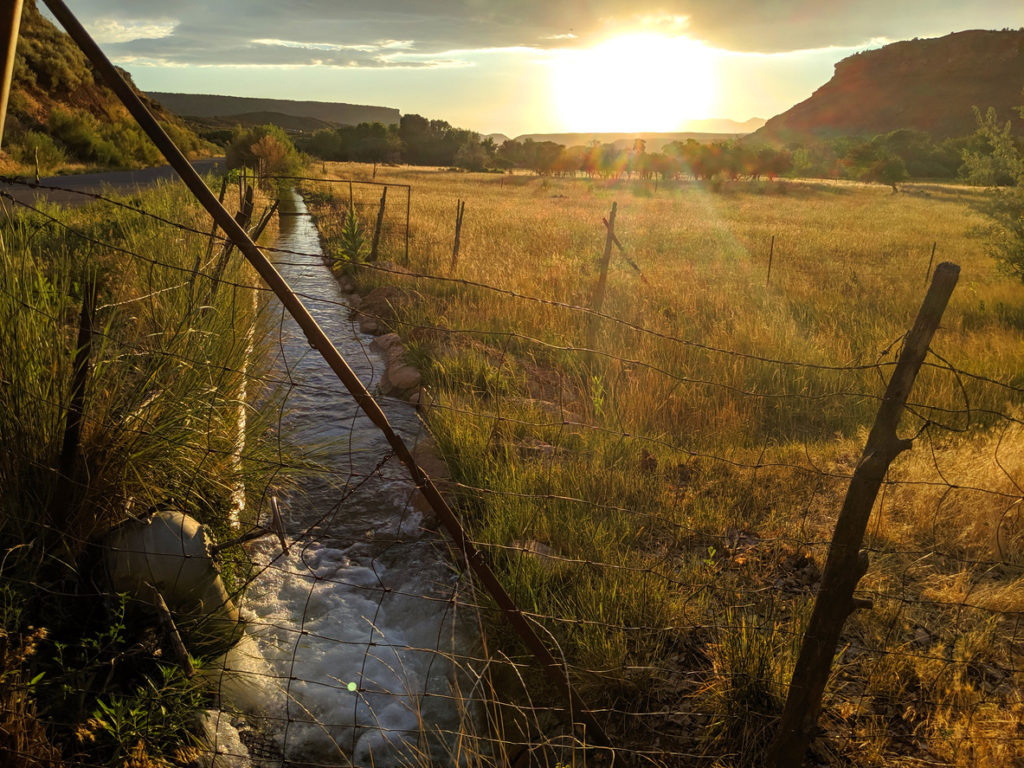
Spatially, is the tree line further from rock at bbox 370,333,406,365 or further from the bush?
rock at bbox 370,333,406,365

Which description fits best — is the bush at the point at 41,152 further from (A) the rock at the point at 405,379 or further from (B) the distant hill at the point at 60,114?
(A) the rock at the point at 405,379

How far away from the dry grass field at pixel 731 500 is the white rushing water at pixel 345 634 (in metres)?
0.47

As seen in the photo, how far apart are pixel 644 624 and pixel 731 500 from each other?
137cm

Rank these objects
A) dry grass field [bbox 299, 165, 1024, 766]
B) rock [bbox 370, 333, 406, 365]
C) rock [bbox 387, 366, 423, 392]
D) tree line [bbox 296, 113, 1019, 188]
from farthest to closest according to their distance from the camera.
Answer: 1. tree line [bbox 296, 113, 1019, 188]
2. rock [bbox 370, 333, 406, 365]
3. rock [bbox 387, 366, 423, 392]
4. dry grass field [bbox 299, 165, 1024, 766]

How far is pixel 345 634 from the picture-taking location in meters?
3.67

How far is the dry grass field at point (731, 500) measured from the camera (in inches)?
105

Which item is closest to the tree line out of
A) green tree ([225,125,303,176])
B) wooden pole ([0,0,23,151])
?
green tree ([225,125,303,176])

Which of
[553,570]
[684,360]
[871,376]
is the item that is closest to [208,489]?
[553,570]

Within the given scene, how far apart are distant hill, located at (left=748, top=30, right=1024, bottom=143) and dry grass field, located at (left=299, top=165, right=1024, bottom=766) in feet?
496

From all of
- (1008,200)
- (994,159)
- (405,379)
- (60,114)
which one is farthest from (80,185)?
(1008,200)

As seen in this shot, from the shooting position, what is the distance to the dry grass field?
2676 mm

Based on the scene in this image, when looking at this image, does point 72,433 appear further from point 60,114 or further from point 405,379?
point 60,114

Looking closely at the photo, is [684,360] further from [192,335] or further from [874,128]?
[874,128]

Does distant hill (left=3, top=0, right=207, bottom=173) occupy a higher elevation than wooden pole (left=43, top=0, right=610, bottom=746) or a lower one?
higher
